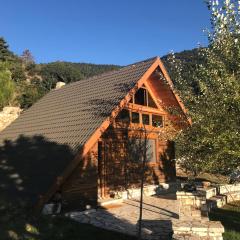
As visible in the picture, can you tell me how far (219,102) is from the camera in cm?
934

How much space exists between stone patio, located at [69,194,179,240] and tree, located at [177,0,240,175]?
6.66ft

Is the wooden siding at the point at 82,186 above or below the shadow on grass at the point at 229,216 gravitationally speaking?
above

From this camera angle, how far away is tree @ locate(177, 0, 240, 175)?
8766 mm

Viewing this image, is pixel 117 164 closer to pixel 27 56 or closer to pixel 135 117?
pixel 135 117

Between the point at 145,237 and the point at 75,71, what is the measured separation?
54791 mm

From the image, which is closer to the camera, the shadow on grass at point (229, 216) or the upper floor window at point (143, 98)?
the shadow on grass at point (229, 216)

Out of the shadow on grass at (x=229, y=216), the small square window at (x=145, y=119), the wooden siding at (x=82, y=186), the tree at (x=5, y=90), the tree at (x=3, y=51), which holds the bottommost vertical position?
the shadow on grass at (x=229, y=216)

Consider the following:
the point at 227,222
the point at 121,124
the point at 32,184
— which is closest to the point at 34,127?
the point at 121,124

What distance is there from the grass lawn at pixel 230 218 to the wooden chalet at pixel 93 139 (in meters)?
3.25

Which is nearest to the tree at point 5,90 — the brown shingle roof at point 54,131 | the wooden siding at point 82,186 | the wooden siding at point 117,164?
the brown shingle roof at point 54,131

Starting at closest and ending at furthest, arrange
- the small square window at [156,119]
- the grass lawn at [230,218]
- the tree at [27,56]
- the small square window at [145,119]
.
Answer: the grass lawn at [230,218]
the small square window at [145,119]
the small square window at [156,119]
the tree at [27,56]

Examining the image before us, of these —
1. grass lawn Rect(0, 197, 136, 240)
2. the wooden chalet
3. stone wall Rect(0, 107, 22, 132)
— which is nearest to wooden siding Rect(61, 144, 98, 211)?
the wooden chalet

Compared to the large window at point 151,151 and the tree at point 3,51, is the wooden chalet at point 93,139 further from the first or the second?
the tree at point 3,51

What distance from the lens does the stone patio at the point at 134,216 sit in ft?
33.7
